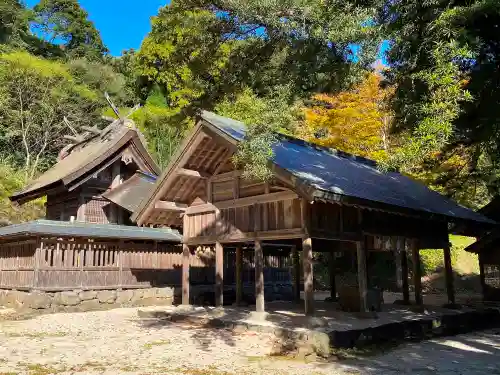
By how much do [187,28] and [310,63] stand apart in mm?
3141

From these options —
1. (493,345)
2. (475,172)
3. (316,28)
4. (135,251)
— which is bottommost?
(493,345)

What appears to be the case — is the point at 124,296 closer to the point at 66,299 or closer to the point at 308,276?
the point at 66,299

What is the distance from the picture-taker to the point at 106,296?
16422mm

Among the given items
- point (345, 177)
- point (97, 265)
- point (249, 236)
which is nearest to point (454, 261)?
point (345, 177)

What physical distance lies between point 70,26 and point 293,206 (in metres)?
46.9

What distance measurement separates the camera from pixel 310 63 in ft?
32.0

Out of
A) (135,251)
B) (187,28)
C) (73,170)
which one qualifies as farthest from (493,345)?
(73,170)

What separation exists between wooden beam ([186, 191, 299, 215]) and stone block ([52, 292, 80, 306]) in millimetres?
5393

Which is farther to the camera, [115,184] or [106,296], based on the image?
[115,184]

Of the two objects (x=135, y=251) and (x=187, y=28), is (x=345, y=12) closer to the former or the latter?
(x=187, y=28)

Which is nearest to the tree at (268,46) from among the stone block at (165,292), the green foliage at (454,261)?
the stone block at (165,292)

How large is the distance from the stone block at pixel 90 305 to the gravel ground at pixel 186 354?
367cm

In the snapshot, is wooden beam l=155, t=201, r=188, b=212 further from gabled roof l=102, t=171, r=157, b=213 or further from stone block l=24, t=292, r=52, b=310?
gabled roof l=102, t=171, r=157, b=213

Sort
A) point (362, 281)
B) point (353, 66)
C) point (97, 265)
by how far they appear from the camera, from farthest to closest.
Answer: point (97, 265)
point (362, 281)
point (353, 66)
